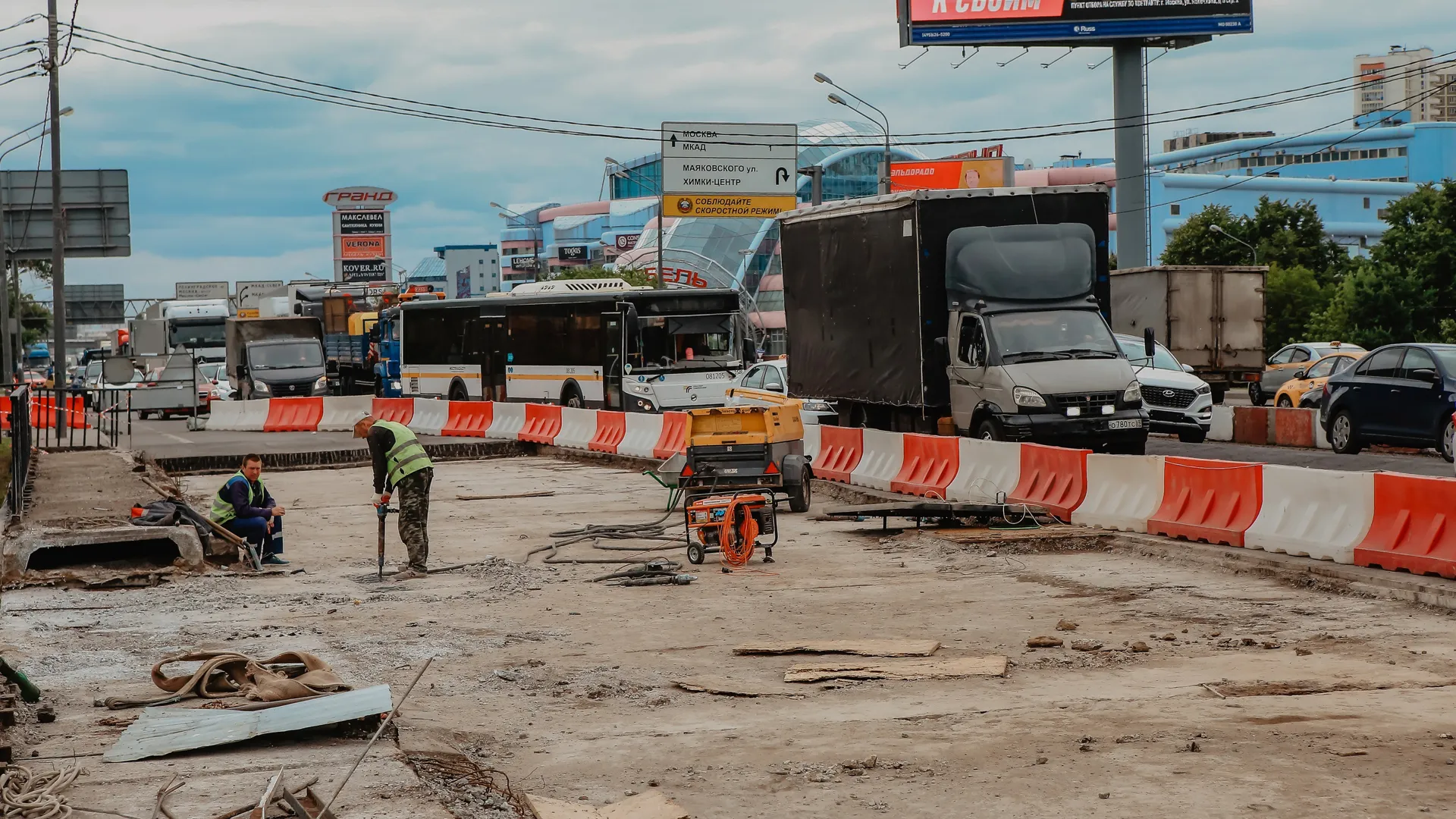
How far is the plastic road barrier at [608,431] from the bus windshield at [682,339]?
2.80 m

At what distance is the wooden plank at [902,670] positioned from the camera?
959 centimetres

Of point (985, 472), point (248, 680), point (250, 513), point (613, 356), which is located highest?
point (613, 356)

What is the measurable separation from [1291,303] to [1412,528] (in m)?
60.0

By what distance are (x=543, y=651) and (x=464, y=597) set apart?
111 inches

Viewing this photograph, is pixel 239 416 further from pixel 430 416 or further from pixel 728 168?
pixel 728 168

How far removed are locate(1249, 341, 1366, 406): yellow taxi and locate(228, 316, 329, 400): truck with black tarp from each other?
26.3 metres

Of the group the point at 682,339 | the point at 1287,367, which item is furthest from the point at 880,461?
the point at 1287,367

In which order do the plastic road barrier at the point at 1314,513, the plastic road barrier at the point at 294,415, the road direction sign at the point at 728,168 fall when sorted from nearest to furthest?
the plastic road barrier at the point at 1314,513
the plastic road barrier at the point at 294,415
the road direction sign at the point at 728,168

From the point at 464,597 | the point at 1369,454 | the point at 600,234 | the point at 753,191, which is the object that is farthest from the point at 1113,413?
the point at 600,234

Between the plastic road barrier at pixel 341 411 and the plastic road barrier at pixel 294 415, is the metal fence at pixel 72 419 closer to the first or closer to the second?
the plastic road barrier at pixel 294 415

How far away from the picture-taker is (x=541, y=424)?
32.7 m

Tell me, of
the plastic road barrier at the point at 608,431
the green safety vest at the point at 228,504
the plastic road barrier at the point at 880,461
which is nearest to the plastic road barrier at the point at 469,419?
the plastic road barrier at the point at 608,431

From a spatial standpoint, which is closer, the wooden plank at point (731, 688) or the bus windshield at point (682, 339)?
the wooden plank at point (731, 688)

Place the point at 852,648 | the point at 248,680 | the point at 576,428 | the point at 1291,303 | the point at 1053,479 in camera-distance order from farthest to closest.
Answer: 1. the point at 1291,303
2. the point at 576,428
3. the point at 1053,479
4. the point at 852,648
5. the point at 248,680
